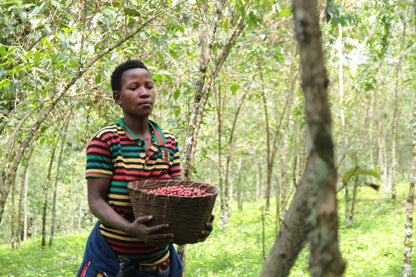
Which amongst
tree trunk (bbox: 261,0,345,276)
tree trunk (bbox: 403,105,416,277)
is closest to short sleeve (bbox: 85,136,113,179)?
tree trunk (bbox: 261,0,345,276)

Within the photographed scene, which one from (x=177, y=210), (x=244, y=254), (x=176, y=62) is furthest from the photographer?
(x=244, y=254)

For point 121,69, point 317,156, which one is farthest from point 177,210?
→ point 317,156

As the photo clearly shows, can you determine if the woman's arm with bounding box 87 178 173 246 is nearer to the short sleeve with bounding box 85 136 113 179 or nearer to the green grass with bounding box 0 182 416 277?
the short sleeve with bounding box 85 136 113 179

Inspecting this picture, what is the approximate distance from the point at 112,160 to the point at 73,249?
9956mm

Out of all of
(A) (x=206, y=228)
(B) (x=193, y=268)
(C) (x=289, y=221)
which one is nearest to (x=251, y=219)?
(B) (x=193, y=268)

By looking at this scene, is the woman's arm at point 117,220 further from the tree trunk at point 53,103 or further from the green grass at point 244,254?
the green grass at point 244,254

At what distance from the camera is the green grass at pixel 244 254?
6984 mm

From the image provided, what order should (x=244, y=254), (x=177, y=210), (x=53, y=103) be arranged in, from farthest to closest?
(x=244, y=254)
(x=53, y=103)
(x=177, y=210)

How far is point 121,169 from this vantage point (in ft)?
6.46

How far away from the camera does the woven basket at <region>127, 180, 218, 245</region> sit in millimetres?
1695

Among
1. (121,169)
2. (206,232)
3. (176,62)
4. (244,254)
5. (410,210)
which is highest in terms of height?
(176,62)

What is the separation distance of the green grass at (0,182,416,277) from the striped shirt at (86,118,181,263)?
3690 mm

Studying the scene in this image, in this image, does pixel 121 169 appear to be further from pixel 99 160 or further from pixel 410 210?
pixel 410 210

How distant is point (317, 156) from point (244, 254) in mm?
8436
